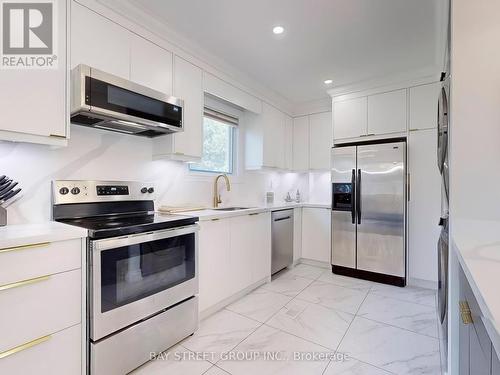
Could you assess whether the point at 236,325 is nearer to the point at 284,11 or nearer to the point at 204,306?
the point at 204,306

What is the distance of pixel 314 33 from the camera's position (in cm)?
222

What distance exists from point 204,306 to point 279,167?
2256 mm

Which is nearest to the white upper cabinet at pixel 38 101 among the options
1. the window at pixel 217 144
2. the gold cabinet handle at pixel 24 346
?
the gold cabinet handle at pixel 24 346

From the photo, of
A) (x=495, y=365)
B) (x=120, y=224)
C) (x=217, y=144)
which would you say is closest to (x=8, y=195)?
(x=120, y=224)

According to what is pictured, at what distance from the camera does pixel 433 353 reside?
1830 millimetres

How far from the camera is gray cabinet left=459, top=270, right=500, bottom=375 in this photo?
70 centimetres

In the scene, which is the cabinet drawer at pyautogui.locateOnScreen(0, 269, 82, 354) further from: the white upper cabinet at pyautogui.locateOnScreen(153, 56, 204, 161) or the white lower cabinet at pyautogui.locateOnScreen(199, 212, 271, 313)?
the white upper cabinet at pyautogui.locateOnScreen(153, 56, 204, 161)

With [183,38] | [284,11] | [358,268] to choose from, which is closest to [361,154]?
[358,268]

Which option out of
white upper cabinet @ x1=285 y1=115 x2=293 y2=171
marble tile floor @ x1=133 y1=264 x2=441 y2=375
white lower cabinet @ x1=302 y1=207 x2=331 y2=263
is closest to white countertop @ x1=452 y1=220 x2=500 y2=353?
marble tile floor @ x1=133 y1=264 x2=441 y2=375

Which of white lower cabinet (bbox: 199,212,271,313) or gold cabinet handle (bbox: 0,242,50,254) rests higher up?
gold cabinet handle (bbox: 0,242,50,254)

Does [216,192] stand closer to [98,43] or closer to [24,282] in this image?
[98,43]

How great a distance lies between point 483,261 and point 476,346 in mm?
297

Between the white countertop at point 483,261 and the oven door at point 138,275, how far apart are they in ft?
5.21

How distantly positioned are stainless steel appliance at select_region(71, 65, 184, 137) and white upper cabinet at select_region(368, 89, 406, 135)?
242 centimetres
